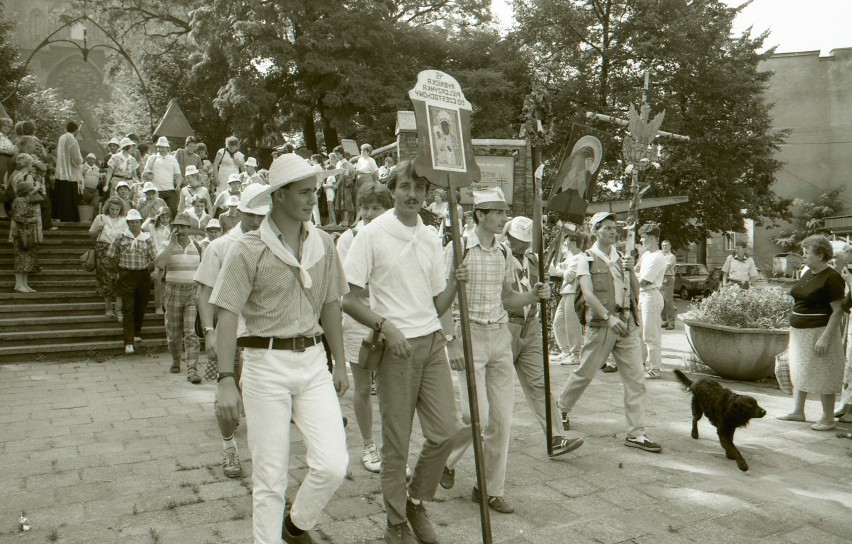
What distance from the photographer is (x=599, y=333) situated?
233 inches

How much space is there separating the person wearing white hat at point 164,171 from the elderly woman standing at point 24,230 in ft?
8.22

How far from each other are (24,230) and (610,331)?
9637mm

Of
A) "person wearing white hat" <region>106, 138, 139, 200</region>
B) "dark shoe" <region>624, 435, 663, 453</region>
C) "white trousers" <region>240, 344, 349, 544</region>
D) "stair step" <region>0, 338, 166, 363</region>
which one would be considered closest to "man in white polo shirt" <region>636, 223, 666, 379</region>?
"dark shoe" <region>624, 435, 663, 453</region>

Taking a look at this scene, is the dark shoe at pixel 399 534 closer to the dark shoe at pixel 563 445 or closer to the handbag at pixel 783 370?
the dark shoe at pixel 563 445

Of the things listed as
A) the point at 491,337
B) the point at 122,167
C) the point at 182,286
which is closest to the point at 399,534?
the point at 491,337

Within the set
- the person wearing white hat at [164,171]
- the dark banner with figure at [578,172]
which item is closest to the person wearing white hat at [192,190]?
the person wearing white hat at [164,171]

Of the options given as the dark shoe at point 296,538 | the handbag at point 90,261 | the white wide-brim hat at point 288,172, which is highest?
the white wide-brim hat at point 288,172

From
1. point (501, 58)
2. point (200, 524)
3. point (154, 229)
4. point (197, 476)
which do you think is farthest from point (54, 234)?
point (501, 58)

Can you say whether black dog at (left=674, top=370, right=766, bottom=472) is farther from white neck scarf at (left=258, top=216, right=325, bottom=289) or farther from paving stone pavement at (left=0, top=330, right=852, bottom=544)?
white neck scarf at (left=258, top=216, right=325, bottom=289)

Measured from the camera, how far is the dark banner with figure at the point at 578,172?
551 centimetres

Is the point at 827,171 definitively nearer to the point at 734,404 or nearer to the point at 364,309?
the point at 734,404

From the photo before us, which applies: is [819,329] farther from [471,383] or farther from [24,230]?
[24,230]

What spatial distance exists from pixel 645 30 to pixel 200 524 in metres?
29.7

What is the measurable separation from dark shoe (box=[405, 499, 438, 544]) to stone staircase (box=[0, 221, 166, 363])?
8053 mm
